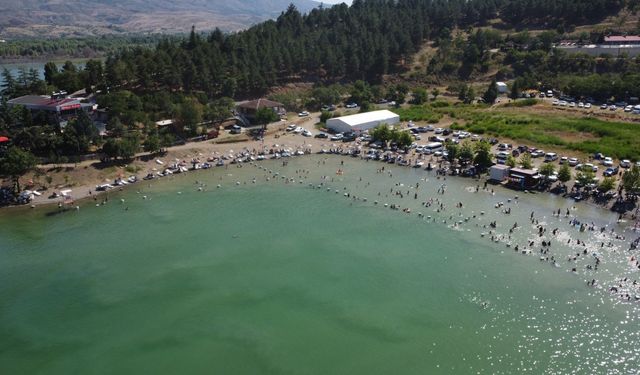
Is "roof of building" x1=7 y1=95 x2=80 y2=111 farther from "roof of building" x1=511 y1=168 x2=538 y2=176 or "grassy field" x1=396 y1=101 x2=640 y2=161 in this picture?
"roof of building" x1=511 y1=168 x2=538 y2=176

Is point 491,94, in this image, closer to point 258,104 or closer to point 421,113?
point 421,113

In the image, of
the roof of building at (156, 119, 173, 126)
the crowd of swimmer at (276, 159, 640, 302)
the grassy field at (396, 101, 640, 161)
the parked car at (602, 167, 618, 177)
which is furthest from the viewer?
the roof of building at (156, 119, 173, 126)

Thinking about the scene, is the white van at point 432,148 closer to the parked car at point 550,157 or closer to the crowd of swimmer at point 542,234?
the crowd of swimmer at point 542,234

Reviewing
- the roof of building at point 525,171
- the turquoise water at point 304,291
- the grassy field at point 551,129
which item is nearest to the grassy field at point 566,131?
the grassy field at point 551,129

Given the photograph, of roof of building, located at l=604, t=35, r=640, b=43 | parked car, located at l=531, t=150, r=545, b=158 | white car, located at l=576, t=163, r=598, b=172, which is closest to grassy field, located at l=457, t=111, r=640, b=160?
parked car, located at l=531, t=150, r=545, b=158

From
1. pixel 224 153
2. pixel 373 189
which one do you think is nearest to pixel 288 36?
pixel 224 153

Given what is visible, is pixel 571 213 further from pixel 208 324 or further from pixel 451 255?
pixel 208 324
